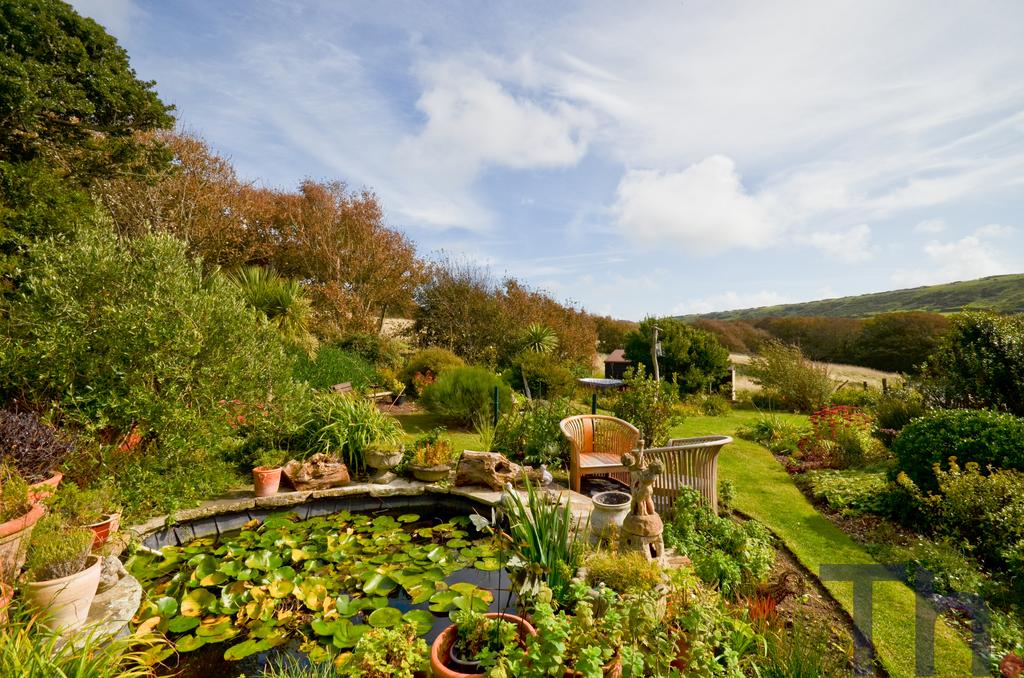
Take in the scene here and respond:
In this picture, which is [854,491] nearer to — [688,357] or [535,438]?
[535,438]

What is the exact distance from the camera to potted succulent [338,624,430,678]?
2299mm

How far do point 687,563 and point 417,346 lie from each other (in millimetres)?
13830

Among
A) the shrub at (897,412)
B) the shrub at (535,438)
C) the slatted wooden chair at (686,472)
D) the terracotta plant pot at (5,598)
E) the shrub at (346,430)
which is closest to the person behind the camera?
the terracotta plant pot at (5,598)

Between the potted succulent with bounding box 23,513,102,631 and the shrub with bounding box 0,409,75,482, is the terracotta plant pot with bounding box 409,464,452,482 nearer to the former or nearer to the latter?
the potted succulent with bounding box 23,513,102,631

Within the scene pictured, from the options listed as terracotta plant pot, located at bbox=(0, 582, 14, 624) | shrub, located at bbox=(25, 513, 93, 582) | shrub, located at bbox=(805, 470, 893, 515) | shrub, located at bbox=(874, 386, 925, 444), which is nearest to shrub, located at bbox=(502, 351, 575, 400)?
shrub, located at bbox=(805, 470, 893, 515)

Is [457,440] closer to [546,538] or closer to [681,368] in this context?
[546,538]

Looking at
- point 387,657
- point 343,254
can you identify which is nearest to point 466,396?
point 387,657

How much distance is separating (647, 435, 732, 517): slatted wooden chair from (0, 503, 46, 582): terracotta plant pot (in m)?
4.61

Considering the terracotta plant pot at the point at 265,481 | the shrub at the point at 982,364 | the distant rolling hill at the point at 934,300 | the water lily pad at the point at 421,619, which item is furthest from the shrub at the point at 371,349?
the distant rolling hill at the point at 934,300

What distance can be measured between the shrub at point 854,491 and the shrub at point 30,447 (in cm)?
741

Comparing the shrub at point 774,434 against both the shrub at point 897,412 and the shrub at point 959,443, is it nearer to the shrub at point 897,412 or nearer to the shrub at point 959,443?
the shrub at point 897,412

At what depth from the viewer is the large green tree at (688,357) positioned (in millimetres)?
13070

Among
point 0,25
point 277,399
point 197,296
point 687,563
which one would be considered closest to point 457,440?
point 277,399

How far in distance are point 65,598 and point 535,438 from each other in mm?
4686
